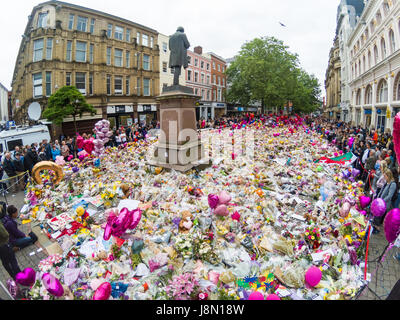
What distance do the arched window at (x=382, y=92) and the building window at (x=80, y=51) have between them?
30153mm

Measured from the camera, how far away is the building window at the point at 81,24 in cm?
2280

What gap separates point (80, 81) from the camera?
2311cm

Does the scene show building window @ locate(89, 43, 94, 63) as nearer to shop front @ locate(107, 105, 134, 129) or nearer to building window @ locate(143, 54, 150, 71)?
shop front @ locate(107, 105, 134, 129)

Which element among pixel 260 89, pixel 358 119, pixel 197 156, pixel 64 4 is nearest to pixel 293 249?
pixel 197 156

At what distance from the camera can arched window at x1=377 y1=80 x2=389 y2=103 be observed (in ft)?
65.5

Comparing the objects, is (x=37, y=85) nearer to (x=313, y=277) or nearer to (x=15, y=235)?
(x=15, y=235)

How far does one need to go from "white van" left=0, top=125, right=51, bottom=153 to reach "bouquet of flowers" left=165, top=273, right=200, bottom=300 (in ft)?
39.9

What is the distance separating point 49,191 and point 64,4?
2317cm

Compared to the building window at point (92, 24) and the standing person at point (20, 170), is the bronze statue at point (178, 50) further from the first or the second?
the building window at point (92, 24)

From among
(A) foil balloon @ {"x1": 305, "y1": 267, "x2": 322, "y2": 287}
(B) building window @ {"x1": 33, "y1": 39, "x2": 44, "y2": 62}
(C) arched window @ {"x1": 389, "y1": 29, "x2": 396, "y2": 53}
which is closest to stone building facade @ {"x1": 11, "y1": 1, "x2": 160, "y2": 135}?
(B) building window @ {"x1": 33, "y1": 39, "x2": 44, "y2": 62}

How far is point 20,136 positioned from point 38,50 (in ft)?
45.7

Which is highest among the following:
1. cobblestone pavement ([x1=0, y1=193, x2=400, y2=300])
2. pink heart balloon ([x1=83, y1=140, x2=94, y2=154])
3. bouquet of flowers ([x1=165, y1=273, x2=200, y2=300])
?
pink heart balloon ([x1=83, y1=140, x2=94, y2=154])

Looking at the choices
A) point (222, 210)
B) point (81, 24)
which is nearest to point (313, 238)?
point (222, 210)
